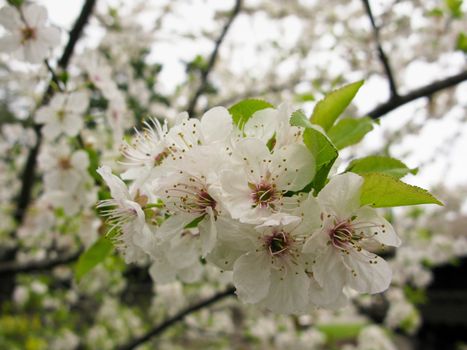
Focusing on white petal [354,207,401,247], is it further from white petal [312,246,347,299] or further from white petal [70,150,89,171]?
white petal [70,150,89,171]

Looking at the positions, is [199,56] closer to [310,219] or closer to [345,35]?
[345,35]

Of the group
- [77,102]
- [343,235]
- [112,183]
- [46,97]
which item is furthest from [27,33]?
[343,235]

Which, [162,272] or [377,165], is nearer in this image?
[377,165]

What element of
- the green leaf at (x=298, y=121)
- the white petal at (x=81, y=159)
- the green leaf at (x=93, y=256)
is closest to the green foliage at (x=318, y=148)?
the green leaf at (x=298, y=121)

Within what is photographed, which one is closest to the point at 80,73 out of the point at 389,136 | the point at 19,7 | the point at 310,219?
the point at 19,7

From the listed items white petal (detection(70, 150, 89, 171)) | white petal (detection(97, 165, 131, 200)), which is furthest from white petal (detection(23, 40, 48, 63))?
white petal (detection(97, 165, 131, 200))

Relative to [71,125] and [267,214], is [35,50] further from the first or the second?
[267,214]
